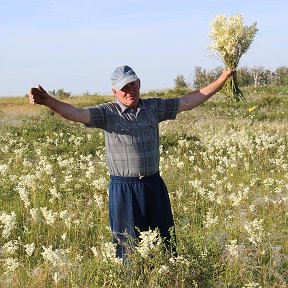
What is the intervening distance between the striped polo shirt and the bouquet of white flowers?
3.83ft

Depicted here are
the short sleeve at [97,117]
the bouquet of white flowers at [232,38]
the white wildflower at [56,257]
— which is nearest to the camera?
the white wildflower at [56,257]

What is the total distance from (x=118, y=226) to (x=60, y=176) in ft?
16.2

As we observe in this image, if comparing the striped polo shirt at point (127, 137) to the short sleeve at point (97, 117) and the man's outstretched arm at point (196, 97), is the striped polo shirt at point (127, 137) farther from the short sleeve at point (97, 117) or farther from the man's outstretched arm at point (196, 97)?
the man's outstretched arm at point (196, 97)

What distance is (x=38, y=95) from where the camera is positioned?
3781 millimetres

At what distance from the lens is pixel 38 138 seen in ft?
45.5

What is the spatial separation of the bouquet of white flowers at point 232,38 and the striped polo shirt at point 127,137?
1.17 metres

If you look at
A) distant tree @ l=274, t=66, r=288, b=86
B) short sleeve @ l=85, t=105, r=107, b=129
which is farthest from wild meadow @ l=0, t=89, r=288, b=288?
distant tree @ l=274, t=66, r=288, b=86

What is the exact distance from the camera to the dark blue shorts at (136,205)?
4.25 m

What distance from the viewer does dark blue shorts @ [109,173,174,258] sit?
425 centimetres

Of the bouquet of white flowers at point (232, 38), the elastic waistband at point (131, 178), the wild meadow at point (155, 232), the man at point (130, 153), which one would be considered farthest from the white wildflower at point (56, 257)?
the bouquet of white flowers at point (232, 38)

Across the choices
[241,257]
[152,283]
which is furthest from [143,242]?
[241,257]

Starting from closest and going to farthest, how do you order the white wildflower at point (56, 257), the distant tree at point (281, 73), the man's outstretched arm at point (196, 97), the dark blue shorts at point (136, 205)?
the white wildflower at point (56, 257), the dark blue shorts at point (136, 205), the man's outstretched arm at point (196, 97), the distant tree at point (281, 73)

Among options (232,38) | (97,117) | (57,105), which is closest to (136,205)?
(97,117)

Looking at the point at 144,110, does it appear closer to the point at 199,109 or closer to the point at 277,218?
the point at 277,218
